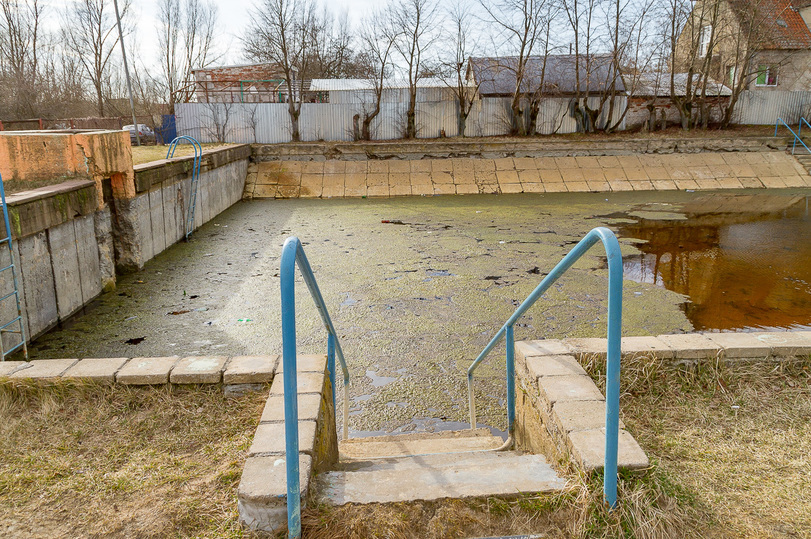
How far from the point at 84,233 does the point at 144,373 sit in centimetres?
417

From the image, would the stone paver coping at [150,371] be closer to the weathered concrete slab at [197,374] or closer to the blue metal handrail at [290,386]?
the weathered concrete slab at [197,374]

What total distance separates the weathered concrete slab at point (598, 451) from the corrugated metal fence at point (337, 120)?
16081mm

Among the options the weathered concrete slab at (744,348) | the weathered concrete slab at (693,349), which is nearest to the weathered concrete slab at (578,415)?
the weathered concrete slab at (693,349)

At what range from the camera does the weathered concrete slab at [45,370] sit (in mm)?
2721

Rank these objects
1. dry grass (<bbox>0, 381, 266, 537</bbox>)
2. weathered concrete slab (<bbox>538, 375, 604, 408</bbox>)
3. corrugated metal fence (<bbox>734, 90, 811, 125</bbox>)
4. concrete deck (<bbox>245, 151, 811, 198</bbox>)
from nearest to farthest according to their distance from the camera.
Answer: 1. dry grass (<bbox>0, 381, 266, 537</bbox>)
2. weathered concrete slab (<bbox>538, 375, 604, 408</bbox>)
3. concrete deck (<bbox>245, 151, 811, 198</bbox>)
4. corrugated metal fence (<bbox>734, 90, 811, 125</bbox>)

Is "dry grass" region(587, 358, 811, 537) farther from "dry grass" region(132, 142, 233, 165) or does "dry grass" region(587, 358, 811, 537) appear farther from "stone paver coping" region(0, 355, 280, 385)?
"dry grass" region(132, 142, 233, 165)

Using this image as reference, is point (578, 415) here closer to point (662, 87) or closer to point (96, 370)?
point (96, 370)

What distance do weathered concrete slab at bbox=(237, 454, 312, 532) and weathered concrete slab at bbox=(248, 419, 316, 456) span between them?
13 cm

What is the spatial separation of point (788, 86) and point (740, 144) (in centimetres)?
1099

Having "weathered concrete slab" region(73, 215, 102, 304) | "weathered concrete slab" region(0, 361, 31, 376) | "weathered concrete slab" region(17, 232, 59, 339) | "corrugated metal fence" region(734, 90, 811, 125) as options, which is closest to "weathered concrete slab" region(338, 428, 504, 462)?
"weathered concrete slab" region(0, 361, 31, 376)

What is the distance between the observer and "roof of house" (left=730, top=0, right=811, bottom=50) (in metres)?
18.9

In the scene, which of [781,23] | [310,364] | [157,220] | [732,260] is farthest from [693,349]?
[781,23]

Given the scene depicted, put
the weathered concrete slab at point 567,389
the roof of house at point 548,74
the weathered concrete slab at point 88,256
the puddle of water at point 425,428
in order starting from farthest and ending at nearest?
the roof of house at point 548,74, the weathered concrete slab at point 88,256, the puddle of water at point 425,428, the weathered concrete slab at point 567,389

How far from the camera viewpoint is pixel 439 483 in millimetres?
1991
